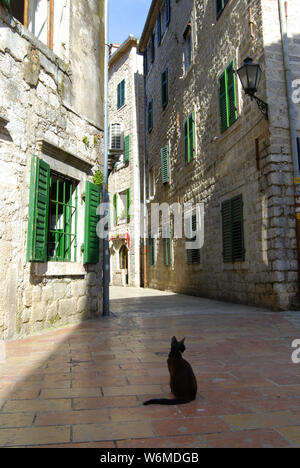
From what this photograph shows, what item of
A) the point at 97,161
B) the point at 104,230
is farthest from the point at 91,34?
the point at 104,230

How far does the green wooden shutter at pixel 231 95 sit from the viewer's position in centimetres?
891

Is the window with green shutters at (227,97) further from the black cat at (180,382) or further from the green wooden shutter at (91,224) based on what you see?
the black cat at (180,382)

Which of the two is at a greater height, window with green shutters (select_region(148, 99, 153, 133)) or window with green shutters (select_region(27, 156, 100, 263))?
window with green shutters (select_region(148, 99, 153, 133))

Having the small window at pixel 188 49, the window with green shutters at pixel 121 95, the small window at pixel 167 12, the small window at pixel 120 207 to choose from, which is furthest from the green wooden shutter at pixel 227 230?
the window with green shutters at pixel 121 95

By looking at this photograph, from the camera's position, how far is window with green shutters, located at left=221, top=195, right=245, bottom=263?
8.60m

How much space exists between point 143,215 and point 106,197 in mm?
Result: 11001

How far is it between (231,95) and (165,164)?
6.04 m

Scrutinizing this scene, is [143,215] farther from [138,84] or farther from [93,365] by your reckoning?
[93,365]

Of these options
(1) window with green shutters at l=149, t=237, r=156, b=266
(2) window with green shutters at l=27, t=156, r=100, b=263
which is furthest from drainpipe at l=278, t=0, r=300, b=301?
(1) window with green shutters at l=149, t=237, r=156, b=266

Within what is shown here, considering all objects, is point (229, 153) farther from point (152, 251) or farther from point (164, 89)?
point (152, 251)

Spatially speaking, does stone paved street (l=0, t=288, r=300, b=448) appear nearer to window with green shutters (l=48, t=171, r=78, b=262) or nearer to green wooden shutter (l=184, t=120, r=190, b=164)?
window with green shutters (l=48, t=171, r=78, b=262)

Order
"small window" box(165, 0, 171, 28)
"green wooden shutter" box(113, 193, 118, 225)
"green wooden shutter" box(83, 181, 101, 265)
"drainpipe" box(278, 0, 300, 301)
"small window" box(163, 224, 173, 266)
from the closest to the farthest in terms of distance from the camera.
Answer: "green wooden shutter" box(83, 181, 101, 265) → "drainpipe" box(278, 0, 300, 301) → "small window" box(163, 224, 173, 266) → "small window" box(165, 0, 171, 28) → "green wooden shutter" box(113, 193, 118, 225)

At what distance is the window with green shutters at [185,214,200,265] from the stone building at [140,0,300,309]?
0.03 m

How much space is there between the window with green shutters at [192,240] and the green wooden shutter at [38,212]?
6.63 m
